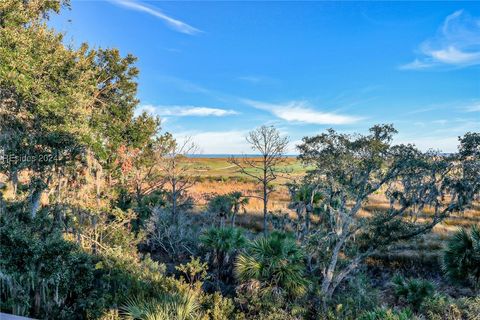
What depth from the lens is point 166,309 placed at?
22.2ft

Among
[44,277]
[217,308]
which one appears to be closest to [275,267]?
[217,308]

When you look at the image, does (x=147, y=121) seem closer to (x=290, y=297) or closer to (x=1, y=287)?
(x=1, y=287)

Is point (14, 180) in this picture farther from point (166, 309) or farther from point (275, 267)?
point (275, 267)

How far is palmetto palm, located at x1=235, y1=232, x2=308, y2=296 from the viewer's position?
393 inches

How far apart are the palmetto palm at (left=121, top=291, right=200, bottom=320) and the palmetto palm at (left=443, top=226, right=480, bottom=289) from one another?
10082 millimetres

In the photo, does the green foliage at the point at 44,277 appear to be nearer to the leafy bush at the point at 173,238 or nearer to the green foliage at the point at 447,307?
the leafy bush at the point at 173,238

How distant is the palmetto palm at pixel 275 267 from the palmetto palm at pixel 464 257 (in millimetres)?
6310

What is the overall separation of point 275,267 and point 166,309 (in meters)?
4.32

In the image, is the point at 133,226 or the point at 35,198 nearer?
the point at 35,198

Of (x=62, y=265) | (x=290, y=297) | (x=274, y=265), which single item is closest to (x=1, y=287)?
(x=62, y=265)

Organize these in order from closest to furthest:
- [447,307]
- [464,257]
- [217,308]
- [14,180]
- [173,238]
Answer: [217,308] → [447,307] → [14,180] → [464,257] → [173,238]

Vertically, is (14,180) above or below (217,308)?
above

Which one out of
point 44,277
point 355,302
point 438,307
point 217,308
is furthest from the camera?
→ point 355,302

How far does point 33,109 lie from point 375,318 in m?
10.8
